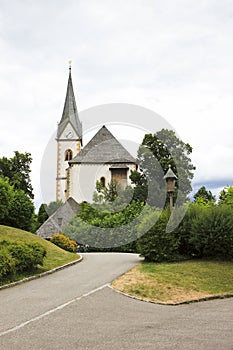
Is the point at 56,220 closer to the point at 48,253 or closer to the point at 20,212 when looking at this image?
the point at 20,212

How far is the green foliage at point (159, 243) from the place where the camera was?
19469 millimetres

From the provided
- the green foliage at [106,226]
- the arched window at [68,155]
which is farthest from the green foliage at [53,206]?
the green foliage at [106,226]

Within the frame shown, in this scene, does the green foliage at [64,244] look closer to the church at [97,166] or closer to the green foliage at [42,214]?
the church at [97,166]

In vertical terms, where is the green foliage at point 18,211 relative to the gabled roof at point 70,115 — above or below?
below

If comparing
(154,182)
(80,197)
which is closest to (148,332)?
(154,182)

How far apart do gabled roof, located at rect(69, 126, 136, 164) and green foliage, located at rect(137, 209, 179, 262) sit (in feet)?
110

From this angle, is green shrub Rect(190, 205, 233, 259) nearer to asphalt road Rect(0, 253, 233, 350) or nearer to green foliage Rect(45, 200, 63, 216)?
asphalt road Rect(0, 253, 233, 350)

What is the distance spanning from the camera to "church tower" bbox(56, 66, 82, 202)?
62.1 metres

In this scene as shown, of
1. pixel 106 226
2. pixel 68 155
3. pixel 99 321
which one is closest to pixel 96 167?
pixel 68 155

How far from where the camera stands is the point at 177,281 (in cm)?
1505

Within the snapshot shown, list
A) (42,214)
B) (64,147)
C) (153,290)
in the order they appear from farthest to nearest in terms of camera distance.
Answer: (64,147), (42,214), (153,290)

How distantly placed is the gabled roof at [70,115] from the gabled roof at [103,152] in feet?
31.6

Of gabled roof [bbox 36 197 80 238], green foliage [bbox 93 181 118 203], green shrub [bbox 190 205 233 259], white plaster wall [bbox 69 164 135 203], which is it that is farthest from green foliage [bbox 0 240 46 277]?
white plaster wall [bbox 69 164 135 203]

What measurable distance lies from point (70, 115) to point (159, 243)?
51060 mm
